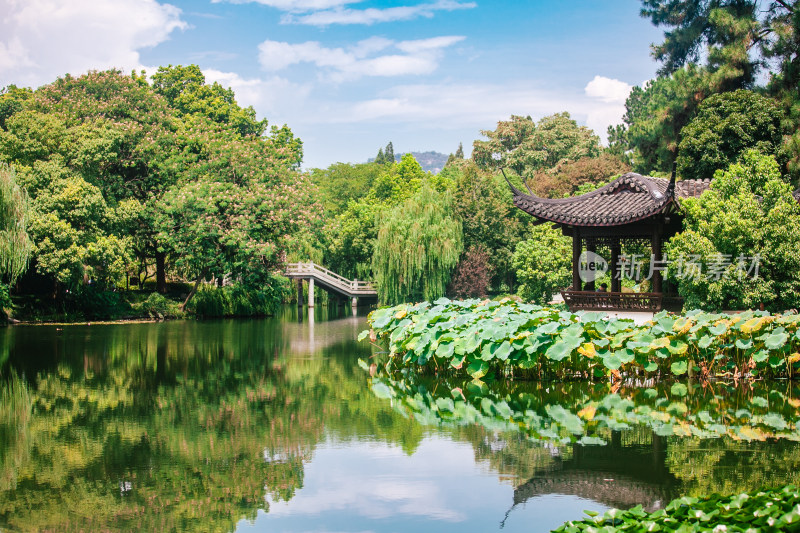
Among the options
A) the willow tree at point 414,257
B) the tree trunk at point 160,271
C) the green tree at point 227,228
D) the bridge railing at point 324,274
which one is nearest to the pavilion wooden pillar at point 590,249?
the willow tree at point 414,257

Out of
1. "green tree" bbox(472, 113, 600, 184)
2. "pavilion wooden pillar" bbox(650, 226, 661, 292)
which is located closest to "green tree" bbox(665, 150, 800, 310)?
"pavilion wooden pillar" bbox(650, 226, 661, 292)

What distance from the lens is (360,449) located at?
18.4ft

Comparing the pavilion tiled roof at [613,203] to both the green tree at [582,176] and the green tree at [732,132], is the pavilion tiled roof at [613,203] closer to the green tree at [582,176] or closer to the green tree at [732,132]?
the green tree at [732,132]

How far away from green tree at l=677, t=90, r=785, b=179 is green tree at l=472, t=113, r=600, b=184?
49.7 ft

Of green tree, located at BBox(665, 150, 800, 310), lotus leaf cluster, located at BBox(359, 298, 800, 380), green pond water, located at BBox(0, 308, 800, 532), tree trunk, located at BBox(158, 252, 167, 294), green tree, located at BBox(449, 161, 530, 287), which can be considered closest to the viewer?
green pond water, located at BBox(0, 308, 800, 532)

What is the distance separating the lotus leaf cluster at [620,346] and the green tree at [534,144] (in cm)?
2493

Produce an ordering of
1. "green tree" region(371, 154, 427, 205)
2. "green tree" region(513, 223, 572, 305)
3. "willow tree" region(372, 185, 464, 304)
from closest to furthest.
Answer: "green tree" region(513, 223, 572, 305) < "willow tree" region(372, 185, 464, 304) < "green tree" region(371, 154, 427, 205)

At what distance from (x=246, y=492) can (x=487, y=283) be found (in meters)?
20.6

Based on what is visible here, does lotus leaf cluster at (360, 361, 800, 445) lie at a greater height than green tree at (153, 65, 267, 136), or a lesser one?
lesser

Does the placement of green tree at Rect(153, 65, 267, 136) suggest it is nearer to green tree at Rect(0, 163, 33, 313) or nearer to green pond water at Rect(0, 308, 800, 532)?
green tree at Rect(0, 163, 33, 313)

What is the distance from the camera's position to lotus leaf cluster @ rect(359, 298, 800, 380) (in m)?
8.15

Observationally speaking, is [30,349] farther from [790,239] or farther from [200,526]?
[790,239]

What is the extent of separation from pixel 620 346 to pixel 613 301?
5018mm

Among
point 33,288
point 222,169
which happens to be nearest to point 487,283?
point 222,169
